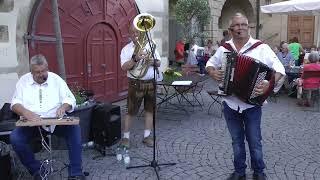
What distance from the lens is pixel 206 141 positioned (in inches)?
239

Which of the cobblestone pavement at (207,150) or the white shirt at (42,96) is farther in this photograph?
the cobblestone pavement at (207,150)

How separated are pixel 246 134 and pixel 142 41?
1892 mm

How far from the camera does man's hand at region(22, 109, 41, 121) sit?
4.15m

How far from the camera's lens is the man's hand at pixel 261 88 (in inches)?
155

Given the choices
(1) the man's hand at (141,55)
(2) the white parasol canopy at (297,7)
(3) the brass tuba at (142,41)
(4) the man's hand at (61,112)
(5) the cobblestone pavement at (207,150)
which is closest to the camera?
(4) the man's hand at (61,112)

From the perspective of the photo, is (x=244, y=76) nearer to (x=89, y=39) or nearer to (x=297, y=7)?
(x=89, y=39)

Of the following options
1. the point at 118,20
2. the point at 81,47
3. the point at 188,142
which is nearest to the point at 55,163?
the point at 188,142

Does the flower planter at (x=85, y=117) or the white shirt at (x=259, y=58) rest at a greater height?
the white shirt at (x=259, y=58)

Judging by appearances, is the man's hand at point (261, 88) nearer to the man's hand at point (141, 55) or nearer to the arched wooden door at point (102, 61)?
the man's hand at point (141, 55)

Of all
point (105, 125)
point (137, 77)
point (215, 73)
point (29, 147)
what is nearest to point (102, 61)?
point (137, 77)

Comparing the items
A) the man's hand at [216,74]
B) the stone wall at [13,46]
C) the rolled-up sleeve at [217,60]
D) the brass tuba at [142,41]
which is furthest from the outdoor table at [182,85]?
the man's hand at [216,74]

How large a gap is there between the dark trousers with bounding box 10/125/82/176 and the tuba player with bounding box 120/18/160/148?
4.34ft

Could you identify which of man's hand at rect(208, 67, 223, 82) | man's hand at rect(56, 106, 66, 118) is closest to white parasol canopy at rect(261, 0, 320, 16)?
man's hand at rect(208, 67, 223, 82)

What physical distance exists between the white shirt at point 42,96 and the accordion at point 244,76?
167 cm
